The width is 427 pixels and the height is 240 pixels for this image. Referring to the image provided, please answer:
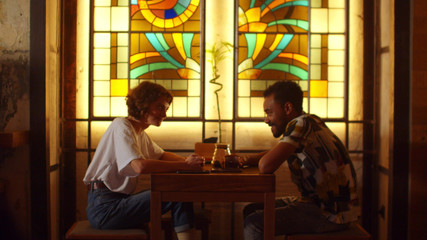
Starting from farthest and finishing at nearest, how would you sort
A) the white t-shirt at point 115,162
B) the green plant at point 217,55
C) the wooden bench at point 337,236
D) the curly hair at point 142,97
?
the green plant at point 217,55 → the curly hair at point 142,97 → the white t-shirt at point 115,162 → the wooden bench at point 337,236

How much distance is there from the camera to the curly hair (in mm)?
2889

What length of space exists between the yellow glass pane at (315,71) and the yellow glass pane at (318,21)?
297 millimetres

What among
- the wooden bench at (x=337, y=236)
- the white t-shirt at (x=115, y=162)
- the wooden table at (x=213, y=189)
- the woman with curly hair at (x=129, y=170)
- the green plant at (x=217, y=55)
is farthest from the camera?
Answer: the green plant at (x=217, y=55)

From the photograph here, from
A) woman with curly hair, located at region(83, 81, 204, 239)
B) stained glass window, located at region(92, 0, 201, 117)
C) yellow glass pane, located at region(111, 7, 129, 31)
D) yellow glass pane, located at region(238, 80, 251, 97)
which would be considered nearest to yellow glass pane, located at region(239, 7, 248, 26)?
stained glass window, located at region(92, 0, 201, 117)

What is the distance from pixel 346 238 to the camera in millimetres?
2430

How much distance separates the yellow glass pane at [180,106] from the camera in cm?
391

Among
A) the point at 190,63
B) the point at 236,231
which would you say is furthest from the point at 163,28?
the point at 236,231

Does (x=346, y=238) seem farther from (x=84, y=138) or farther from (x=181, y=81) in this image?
(x=84, y=138)

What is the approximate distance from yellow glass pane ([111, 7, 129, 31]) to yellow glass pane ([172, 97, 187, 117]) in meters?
0.73

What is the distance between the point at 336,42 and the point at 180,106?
140 centimetres

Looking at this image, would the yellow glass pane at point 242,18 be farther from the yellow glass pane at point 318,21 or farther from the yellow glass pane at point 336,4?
the yellow glass pane at point 336,4

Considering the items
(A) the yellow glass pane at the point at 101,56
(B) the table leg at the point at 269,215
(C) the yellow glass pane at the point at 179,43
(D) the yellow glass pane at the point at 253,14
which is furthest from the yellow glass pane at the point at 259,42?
(B) the table leg at the point at 269,215

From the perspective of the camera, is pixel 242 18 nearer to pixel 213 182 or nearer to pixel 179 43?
pixel 179 43

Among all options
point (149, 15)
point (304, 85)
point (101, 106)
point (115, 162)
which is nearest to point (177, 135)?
point (101, 106)
